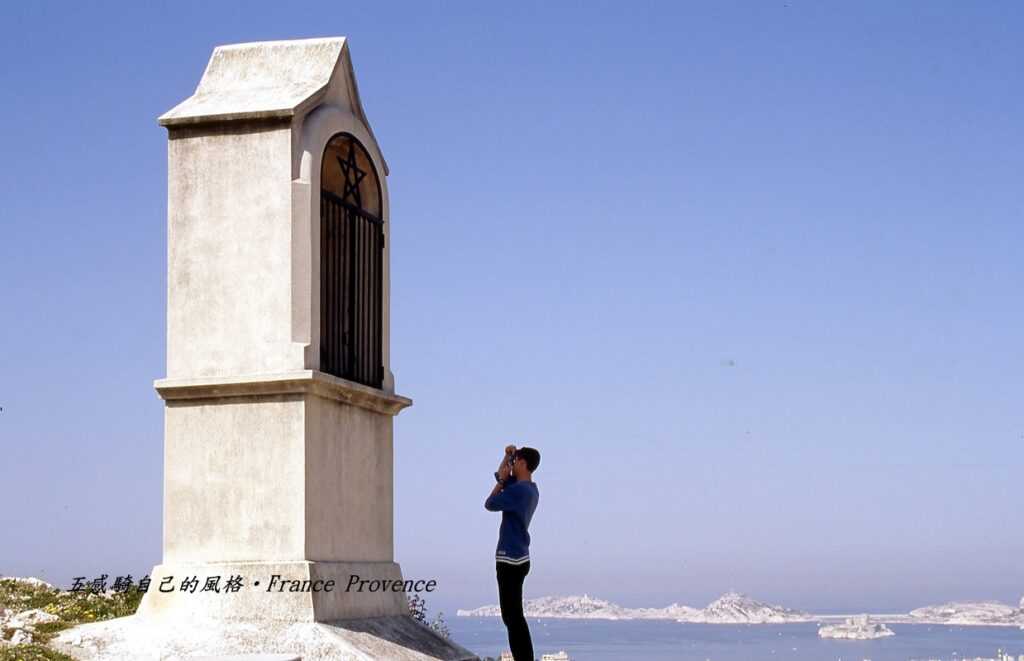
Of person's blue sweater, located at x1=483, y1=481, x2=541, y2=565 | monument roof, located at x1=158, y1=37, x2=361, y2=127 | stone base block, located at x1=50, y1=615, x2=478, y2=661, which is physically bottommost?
stone base block, located at x1=50, y1=615, x2=478, y2=661

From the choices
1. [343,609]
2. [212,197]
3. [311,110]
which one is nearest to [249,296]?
[212,197]

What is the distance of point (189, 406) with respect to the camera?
11.8m

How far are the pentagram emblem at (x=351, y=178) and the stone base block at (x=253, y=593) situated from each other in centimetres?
348

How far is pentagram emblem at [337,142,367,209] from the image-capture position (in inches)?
506

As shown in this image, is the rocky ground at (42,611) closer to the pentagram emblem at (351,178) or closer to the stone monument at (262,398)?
the stone monument at (262,398)

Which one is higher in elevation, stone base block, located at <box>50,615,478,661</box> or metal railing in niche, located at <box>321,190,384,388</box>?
metal railing in niche, located at <box>321,190,384,388</box>

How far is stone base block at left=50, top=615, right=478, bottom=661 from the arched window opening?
2.30 metres

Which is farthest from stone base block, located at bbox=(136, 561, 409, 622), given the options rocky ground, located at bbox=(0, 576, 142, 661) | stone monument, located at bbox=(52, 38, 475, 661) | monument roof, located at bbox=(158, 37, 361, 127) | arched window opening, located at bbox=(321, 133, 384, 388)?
monument roof, located at bbox=(158, 37, 361, 127)

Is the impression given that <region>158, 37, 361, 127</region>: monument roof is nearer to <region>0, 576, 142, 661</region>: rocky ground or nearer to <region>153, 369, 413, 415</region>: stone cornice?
<region>153, 369, 413, 415</region>: stone cornice

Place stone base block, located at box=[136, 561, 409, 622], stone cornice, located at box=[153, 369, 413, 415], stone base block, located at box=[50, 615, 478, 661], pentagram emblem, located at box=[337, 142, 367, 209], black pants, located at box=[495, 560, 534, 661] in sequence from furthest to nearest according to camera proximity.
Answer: pentagram emblem, located at box=[337, 142, 367, 209]
stone cornice, located at box=[153, 369, 413, 415]
black pants, located at box=[495, 560, 534, 661]
stone base block, located at box=[136, 561, 409, 622]
stone base block, located at box=[50, 615, 478, 661]

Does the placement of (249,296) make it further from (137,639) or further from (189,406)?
(137,639)

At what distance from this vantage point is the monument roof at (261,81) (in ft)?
38.8

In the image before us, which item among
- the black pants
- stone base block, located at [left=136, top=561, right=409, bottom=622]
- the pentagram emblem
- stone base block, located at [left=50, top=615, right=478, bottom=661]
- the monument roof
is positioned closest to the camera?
stone base block, located at [left=50, top=615, right=478, bottom=661]

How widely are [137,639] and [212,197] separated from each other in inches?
148
